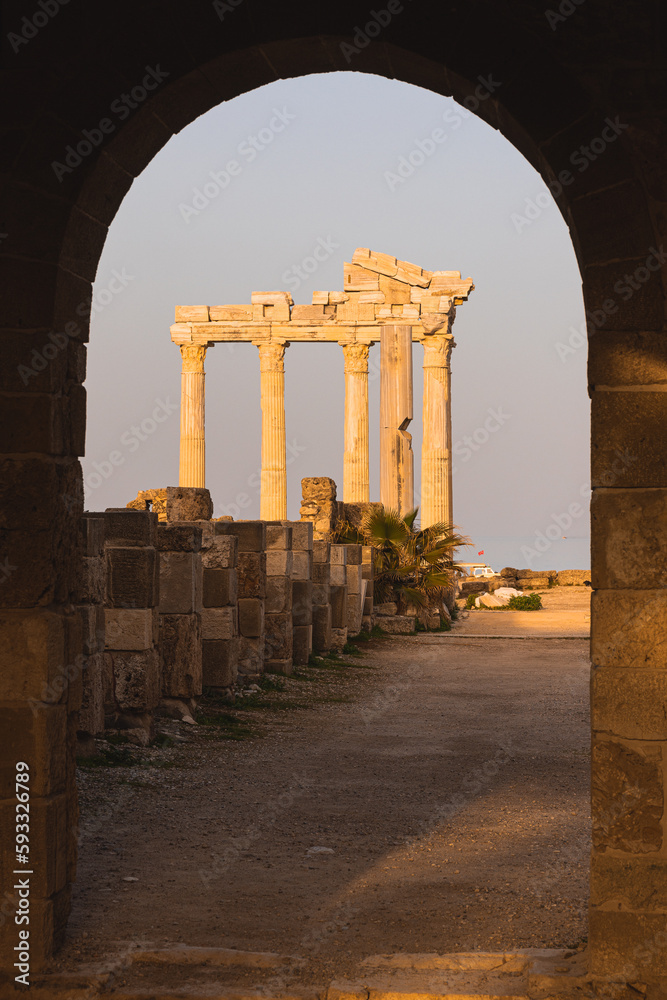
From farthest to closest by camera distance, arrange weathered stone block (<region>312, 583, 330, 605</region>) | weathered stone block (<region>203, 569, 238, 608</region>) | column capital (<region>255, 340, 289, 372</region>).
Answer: column capital (<region>255, 340, 289, 372</region>), weathered stone block (<region>312, 583, 330, 605</region>), weathered stone block (<region>203, 569, 238, 608</region>)

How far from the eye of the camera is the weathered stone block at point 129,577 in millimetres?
8664

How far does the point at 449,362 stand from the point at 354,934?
27314mm

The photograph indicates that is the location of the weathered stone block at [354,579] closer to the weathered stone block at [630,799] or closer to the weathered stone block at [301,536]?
the weathered stone block at [301,536]

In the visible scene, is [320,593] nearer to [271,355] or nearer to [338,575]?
[338,575]

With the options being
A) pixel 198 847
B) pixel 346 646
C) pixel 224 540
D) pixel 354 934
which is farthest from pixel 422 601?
pixel 354 934

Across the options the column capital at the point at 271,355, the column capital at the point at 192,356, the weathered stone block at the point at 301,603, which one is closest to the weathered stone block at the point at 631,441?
the weathered stone block at the point at 301,603

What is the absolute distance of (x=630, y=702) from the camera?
4.09 meters

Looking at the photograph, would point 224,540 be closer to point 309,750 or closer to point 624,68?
point 309,750

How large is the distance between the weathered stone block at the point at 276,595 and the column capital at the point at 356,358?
20.0 metres

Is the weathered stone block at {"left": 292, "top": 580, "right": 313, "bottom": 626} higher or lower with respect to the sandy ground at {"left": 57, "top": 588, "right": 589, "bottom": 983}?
higher

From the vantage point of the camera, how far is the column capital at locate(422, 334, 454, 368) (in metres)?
30.8

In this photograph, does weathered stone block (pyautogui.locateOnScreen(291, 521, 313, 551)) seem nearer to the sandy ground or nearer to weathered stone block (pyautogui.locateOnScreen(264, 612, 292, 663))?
weathered stone block (pyautogui.locateOnScreen(264, 612, 292, 663))

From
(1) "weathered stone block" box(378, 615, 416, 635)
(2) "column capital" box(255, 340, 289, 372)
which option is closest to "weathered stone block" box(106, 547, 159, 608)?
(1) "weathered stone block" box(378, 615, 416, 635)

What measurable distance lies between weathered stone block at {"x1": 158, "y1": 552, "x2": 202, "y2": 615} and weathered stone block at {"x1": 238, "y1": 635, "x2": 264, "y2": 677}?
251 cm
